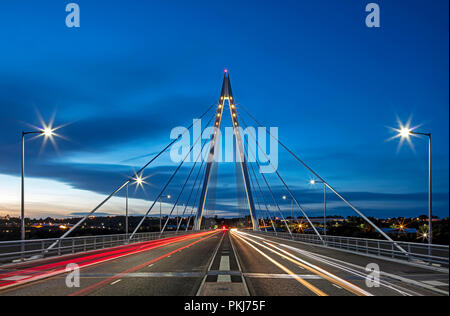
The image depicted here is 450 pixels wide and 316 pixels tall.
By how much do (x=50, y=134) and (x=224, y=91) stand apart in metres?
51.6

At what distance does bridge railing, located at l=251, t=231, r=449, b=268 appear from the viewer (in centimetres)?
1850

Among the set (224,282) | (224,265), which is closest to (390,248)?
(224,265)

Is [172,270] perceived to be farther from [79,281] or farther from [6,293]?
[6,293]

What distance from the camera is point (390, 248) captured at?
130 ft

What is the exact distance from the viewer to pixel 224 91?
7312 cm

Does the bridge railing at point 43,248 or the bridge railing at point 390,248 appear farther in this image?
the bridge railing at point 43,248

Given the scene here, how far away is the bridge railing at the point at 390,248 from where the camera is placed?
60.7 ft
